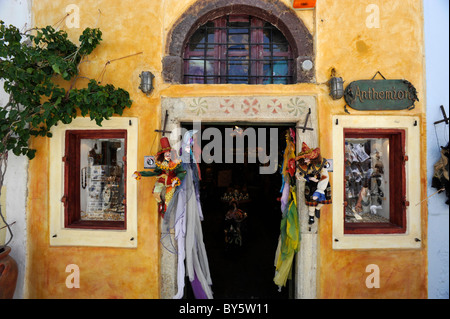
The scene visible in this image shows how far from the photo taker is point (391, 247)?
357cm

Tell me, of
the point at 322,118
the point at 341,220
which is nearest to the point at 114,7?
the point at 322,118

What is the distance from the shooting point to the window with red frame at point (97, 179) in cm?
389

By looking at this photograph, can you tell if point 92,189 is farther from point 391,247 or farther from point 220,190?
point 220,190

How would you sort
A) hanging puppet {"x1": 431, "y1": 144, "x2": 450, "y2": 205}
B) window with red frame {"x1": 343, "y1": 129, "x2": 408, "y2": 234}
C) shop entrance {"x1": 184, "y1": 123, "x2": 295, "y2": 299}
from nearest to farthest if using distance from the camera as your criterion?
hanging puppet {"x1": 431, "y1": 144, "x2": 450, "y2": 205} < window with red frame {"x1": 343, "y1": 129, "x2": 408, "y2": 234} < shop entrance {"x1": 184, "y1": 123, "x2": 295, "y2": 299}

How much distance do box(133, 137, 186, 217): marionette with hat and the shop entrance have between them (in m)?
0.98

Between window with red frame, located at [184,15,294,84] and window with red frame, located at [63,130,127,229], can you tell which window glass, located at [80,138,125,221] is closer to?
window with red frame, located at [63,130,127,229]

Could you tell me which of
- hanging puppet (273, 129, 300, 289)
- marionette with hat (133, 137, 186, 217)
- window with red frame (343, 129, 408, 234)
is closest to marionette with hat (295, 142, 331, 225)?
hanging puppet (273, 129, 300, 289)

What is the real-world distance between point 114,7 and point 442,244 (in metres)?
6.30

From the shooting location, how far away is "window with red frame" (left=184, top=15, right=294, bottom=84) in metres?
3.95

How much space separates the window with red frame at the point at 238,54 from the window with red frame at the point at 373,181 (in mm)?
1653

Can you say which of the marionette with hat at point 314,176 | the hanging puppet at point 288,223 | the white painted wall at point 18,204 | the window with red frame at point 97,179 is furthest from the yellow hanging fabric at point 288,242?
the white painted wall at point 18,204

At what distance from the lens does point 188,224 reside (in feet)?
11.6

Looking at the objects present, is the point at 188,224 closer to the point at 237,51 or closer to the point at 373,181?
the point at 237,51

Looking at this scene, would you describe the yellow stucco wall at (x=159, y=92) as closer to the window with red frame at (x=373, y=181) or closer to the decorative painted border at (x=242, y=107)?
the decorative painted border at (x=242, y=107)
